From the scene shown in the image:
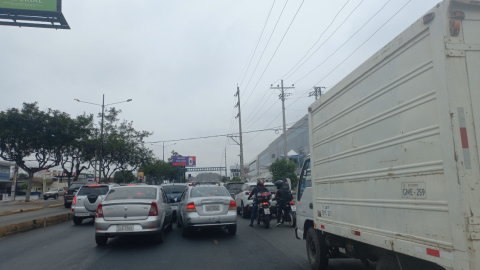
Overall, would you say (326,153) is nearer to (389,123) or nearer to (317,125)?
(317,125)

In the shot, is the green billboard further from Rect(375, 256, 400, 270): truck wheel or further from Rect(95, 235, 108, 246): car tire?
Rect(375, 256, 400, 270): truck wheel

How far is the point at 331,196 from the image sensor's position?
5.18m

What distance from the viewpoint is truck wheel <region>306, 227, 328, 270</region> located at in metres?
5.70

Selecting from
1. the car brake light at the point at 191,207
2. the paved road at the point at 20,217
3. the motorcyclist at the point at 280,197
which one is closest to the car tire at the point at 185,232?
the car brake light at the point at 191,207

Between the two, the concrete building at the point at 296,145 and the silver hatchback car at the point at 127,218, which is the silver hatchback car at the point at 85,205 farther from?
the concrete building at the point at 296,145

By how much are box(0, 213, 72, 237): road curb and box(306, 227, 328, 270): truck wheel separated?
929cm

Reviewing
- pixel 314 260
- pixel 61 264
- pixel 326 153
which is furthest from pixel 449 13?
pixel 61 264

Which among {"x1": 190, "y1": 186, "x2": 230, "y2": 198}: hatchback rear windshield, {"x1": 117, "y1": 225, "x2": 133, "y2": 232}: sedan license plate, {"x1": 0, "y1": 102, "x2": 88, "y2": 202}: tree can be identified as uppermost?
{"x1": 0, "y1": 102, "x2": 88, "y2": 202}: tree

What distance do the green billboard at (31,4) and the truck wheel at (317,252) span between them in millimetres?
13819

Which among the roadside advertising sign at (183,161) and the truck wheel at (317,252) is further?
the roadside advertising sign at (183,161)

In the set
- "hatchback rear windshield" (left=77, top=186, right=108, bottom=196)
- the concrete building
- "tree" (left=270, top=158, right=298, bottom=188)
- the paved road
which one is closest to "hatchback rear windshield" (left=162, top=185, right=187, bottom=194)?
"hatchback rear windshield" (left=77, top=186, right=108, bottom=196)

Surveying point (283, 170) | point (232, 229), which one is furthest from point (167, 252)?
point (283, 170)

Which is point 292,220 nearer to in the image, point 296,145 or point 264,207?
point 264,207

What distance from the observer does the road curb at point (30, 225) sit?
10562 mm
